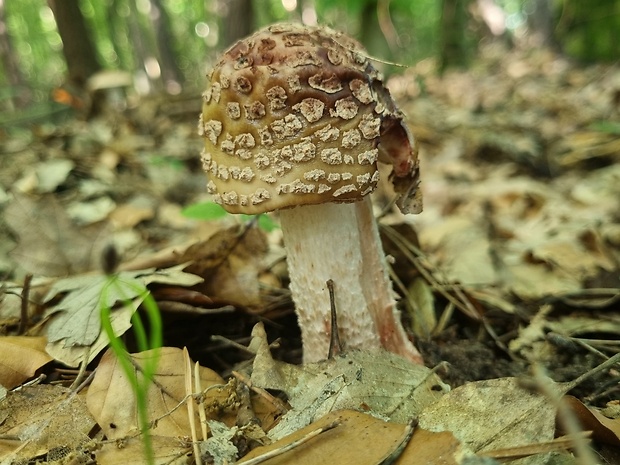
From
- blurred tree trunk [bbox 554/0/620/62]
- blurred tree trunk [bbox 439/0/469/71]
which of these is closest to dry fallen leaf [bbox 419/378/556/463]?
blurred tree trunk [bbox 554/0/620/62]

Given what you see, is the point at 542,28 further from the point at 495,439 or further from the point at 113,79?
the point at 495,439

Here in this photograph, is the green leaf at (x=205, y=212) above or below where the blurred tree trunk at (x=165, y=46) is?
below

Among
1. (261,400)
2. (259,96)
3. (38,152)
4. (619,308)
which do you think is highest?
(38,152)

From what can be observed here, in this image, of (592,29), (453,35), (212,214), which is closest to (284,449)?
(212,214)

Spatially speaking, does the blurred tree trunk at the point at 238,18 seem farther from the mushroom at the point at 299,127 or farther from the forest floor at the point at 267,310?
the mushroom at the point at 299,127

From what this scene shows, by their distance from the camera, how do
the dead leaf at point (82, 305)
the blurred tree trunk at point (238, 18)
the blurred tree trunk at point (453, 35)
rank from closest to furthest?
the dead leaf at point (82, 305)
the blurred tree trunk at point (238, 18)
the blurred tree trunk at point (453, 35)

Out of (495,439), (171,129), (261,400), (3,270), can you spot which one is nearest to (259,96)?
(261,400)

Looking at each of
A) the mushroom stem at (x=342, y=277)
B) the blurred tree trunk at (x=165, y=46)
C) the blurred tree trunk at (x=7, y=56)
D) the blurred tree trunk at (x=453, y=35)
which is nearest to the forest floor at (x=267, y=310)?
the mushroom stem at (x=342, y=277)

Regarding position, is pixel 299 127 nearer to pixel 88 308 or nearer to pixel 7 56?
pixel 88 308
